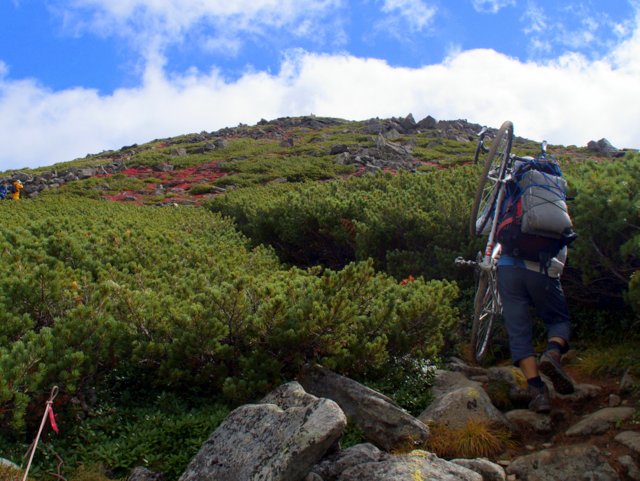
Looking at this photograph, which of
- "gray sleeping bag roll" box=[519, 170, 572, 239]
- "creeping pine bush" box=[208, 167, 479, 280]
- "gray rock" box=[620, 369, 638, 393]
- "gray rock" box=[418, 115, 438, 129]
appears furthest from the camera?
"gray rock" box=[418, 115, 438, 129]

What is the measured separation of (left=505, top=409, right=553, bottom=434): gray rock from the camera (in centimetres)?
560

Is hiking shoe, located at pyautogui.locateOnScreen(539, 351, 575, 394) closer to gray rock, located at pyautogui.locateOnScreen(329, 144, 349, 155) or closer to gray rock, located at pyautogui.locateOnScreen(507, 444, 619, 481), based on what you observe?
gray rock, located at pyautogui.locateOnScreen(507, 444, 619, 481)

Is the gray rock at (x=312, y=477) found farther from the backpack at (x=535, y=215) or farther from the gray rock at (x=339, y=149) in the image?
the gray rock at (x=339, y=149)

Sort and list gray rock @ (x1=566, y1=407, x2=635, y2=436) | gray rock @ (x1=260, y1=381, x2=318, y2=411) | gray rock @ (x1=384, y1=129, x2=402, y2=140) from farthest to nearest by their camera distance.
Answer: gray rock @ (x1=384, y1=129, x2=402, y2=140), gray rock @ (x1=566, y1=407, x2=635, y2=436), gray rock @ (x1=260, y1=381, x2=318, y2=411)

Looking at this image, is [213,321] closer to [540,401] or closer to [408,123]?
[540,401]

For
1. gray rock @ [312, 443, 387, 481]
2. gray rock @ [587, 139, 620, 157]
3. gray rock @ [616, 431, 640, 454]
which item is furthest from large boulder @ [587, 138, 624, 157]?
gray rock @ [312, 443, 387, 481]

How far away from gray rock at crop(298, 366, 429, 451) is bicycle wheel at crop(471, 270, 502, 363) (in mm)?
1501

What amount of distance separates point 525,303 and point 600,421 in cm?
113

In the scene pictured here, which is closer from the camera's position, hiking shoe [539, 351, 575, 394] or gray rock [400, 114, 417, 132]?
hiking shoe [539, 351, 575, 394]

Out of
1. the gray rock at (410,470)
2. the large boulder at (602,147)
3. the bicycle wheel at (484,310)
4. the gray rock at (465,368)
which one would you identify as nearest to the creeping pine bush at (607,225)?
the bicycle wheel at (484,310)

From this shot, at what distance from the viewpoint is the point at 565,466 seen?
4789 millimetres

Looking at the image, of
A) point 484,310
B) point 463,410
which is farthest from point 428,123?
point 463,410

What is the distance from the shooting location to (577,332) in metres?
7.78

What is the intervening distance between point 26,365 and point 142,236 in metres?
6.30
